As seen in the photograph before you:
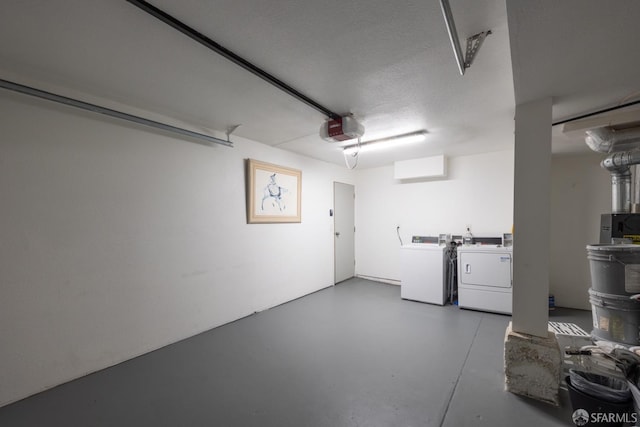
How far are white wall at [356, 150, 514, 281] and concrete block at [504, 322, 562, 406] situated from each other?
8.34 feet

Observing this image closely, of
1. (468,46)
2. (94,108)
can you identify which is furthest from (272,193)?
(468,46)

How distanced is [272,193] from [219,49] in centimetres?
230

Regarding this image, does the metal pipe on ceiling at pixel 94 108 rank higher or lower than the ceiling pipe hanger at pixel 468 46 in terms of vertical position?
lower

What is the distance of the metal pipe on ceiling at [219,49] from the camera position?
4.31ft

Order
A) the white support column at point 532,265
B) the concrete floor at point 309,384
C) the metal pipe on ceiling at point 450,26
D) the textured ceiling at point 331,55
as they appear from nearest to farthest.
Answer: the metal pipe on ceiling at point 450,26 < the textured ceiling at point 331,55 < the concrete floor at point 309,384 < the white support column at point 532,265

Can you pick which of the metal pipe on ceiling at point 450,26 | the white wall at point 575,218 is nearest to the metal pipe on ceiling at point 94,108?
the metal pipe on ceiling at point 450,26

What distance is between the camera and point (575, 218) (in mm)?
3756

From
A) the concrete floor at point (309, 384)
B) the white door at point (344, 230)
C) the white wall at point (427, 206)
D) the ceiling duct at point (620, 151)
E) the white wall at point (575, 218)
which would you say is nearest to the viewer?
the concrete floor at point (309, 384)

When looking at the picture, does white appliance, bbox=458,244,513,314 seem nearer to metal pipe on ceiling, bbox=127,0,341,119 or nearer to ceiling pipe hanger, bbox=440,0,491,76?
ceiling pipe hanger, bbox=440,0,491,76

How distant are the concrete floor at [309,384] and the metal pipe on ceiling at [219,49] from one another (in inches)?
93.8

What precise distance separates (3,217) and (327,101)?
2.65m

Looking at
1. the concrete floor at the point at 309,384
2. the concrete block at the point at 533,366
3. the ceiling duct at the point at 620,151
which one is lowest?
the concrete floor at the point at 309,384

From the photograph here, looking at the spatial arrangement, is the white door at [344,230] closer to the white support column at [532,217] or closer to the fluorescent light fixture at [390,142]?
the fluorescent light fixture at [390,142]

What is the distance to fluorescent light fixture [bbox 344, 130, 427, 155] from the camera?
3.30m
